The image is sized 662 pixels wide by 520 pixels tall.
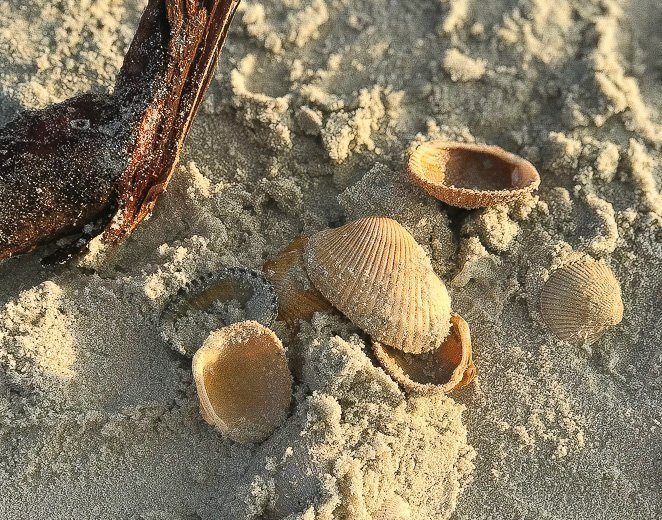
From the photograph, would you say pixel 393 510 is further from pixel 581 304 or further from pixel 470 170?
pixel 470 170

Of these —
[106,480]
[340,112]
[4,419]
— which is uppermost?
[340,112]

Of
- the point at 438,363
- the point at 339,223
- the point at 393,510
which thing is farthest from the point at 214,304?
the point at 393,510

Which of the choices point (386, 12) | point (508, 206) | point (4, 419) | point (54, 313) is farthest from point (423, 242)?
point (4, 419)

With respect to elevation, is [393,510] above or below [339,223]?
below

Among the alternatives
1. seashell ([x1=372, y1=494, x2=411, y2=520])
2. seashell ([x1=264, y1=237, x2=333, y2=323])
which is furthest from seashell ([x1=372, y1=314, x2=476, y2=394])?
seashell ([x1=372, y1=494, x2=411, y2=520])

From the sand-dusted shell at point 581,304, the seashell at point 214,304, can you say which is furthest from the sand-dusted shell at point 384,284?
the sand-dusted shell at point 581,304

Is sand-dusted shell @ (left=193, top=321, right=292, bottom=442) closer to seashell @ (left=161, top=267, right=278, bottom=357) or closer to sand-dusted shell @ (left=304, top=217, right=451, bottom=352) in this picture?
seashell @ (left=161, top=267, right=278, bottom=357)

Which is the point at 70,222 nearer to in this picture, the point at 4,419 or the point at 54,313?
the point at 54,313
